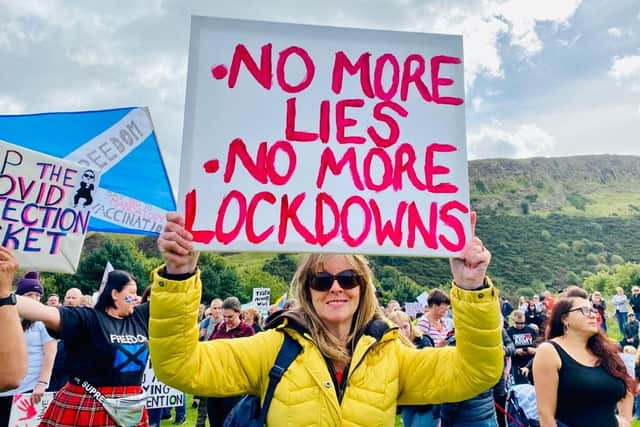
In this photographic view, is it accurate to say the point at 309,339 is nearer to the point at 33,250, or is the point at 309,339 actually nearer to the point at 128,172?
the point at 33,250

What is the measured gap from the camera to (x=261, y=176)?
1.87m

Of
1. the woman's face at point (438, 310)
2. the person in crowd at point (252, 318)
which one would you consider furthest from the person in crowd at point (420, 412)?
the person in crowd at point (252, 318)

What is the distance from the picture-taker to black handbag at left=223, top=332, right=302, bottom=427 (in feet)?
5.84

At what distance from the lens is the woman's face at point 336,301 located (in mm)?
1947

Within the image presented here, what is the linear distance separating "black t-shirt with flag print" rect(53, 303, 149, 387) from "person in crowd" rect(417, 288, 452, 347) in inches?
134

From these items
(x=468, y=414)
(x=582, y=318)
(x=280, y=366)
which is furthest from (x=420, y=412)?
(x=280, y=366)

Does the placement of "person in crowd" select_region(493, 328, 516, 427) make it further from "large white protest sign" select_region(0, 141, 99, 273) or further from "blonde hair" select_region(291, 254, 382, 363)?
"large white protest sign" select_region(0, 141, 99, 273)

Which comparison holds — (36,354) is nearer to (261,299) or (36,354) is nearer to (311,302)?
(311,302)

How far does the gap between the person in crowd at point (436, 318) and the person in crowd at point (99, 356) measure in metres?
3.38

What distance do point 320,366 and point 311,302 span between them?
296 millimetres

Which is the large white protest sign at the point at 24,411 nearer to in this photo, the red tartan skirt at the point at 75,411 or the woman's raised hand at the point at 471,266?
the red tartan skirt at the point at 75,411

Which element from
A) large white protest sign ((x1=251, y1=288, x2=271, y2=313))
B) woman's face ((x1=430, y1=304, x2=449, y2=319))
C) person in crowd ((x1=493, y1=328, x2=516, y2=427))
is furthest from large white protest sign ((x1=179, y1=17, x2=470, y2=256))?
large white protest sign ((x1=251, y1=288, x2=271, y2=313))

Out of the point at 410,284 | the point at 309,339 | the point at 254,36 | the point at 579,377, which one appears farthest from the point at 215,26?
the point at 410,284

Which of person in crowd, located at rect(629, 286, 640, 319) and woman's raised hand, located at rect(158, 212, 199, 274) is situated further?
person in crowd, located at rect(629, 286, 640, 319)
